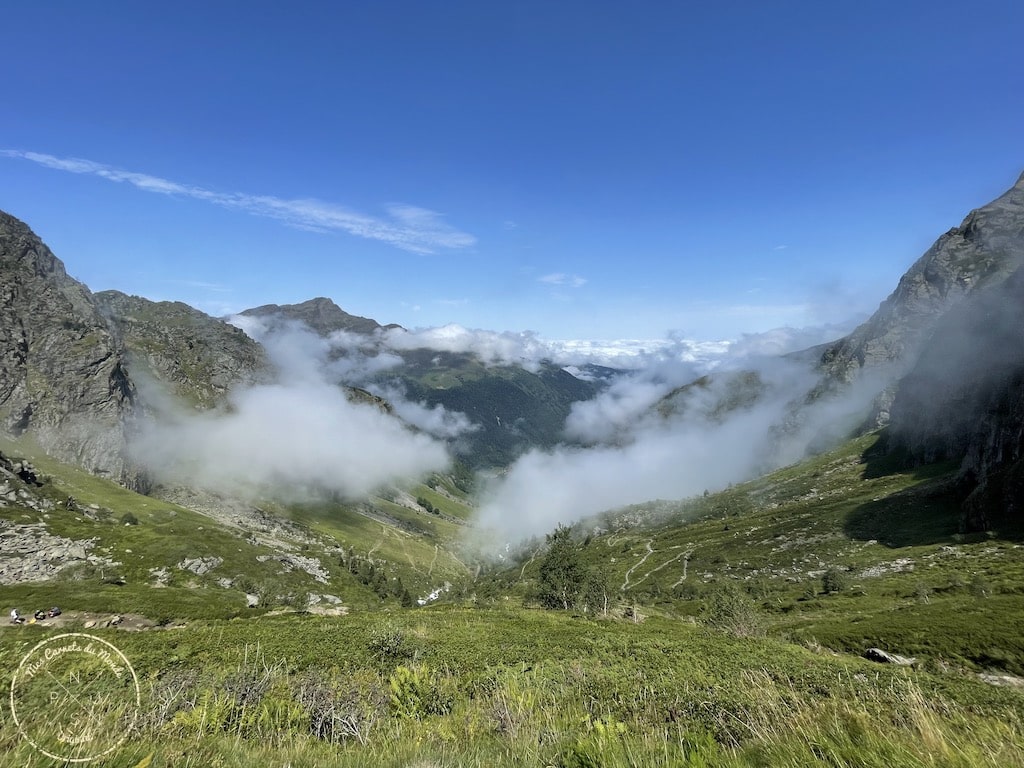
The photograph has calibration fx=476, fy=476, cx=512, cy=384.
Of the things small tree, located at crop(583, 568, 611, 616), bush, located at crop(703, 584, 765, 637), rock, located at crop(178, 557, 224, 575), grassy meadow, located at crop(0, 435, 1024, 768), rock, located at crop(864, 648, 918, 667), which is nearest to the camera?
grassy meadow, located at crop(0, 435, 1024, 768)

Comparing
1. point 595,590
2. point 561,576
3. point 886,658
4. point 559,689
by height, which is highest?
point 559,689

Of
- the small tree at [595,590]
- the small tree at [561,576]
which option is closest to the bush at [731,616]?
the small tree at [595,590]

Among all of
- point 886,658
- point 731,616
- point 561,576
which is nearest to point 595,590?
point 561,576

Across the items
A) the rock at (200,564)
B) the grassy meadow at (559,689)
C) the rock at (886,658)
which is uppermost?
the grassy meadow at (559,689)

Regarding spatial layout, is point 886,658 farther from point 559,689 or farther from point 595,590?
point 595,590

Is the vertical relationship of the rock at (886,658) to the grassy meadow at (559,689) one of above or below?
below

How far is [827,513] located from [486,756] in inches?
8915

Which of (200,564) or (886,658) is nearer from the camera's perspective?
(886,658)

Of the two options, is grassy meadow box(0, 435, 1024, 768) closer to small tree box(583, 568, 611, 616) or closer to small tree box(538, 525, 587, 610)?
small tree box(583, 568, 611, 616)

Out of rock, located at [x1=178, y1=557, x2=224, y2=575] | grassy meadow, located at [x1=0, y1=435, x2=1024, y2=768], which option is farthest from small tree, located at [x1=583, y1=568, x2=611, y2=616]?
rock, located at [x1=178, y1=557, x2=224, y2=575]

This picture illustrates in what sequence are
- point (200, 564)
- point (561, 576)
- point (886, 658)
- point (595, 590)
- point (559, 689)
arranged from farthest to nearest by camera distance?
point (200, 564) → point (561, 576) → point (595, 590) → point (886, 658) → point (559, 689)

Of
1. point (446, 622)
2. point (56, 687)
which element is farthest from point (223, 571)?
point (56, 687)

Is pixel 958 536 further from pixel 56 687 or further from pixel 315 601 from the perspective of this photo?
pixel 315 601

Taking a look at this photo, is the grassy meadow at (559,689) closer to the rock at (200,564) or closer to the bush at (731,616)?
the bush at (731,616)
